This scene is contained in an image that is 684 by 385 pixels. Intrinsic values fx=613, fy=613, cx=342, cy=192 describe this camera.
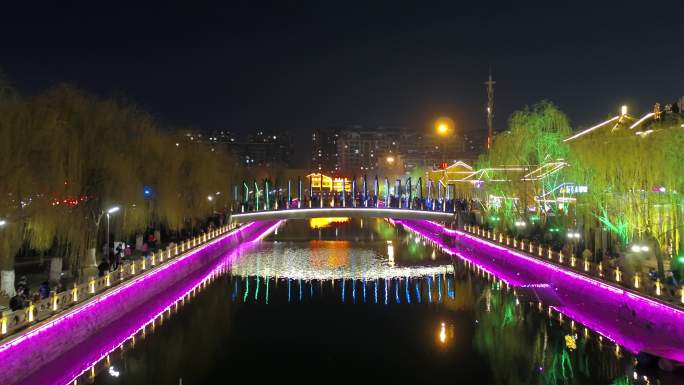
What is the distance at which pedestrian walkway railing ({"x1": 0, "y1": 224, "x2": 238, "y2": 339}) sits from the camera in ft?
49.3

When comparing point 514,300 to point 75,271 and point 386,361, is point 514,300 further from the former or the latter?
point 75,271

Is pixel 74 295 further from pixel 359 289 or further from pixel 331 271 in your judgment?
pixel 331 271

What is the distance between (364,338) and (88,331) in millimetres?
9375

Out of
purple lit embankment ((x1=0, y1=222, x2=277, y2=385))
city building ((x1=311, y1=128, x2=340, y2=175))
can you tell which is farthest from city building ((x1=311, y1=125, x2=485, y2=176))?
purple lit embankment ((x1=0, y1=222, x2=277, y2=385))

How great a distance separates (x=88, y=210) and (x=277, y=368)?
10.4 meters

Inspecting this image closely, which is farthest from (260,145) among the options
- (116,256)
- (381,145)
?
(116,256)

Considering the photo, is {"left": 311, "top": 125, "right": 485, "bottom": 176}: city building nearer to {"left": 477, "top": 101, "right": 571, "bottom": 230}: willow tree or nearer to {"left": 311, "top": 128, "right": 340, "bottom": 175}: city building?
{"left": 311, "top": 128, "right": 340, "bottom": 175}: city building

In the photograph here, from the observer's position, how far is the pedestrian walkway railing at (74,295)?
15.0m

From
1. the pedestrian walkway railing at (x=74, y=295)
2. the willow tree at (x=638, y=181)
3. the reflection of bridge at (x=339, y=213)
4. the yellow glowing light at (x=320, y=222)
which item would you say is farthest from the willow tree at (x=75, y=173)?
the yellow glowing light at (x=320, y=222)

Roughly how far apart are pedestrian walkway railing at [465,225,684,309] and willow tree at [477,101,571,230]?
4.49m

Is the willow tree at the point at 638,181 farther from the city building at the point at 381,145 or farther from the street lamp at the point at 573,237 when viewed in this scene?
the city building at the point at 381,145

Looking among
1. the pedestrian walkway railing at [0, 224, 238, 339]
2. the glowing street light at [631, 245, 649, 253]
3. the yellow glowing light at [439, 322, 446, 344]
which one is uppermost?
the glowing street light at [631, 245, 649, 253]

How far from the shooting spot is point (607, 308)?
22.2 metres

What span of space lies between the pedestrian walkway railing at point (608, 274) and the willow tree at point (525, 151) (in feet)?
14.7
